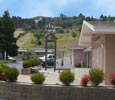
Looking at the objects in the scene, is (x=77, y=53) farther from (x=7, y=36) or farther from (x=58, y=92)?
(x=58, y=92)

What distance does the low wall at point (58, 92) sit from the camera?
59.8ft

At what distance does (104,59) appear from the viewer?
21891 mm

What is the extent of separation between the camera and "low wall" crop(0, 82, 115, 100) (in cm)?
1822

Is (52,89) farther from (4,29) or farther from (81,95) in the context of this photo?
(4,29)

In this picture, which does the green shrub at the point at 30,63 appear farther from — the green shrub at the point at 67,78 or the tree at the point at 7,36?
the tree at the point at 7,36

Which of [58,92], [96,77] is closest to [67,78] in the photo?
[58,92]

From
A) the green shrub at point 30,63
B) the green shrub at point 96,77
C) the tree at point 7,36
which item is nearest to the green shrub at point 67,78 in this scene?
the green shrub at point 96,77

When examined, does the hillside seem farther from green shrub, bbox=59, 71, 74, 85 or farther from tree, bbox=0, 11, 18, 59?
green shrub, bbox=59, 71, 74, 85

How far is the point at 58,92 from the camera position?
733 inches

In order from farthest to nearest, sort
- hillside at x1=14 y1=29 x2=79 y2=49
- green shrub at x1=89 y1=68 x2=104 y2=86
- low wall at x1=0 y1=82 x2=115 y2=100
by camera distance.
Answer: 1. hillside at x1=14 y1=29 x2=79 y2=49
2. green shrub at x1=89 y1=68 x2=104 y2=86
3. low wall at x1=0 y1=82 x2=115 y2=100

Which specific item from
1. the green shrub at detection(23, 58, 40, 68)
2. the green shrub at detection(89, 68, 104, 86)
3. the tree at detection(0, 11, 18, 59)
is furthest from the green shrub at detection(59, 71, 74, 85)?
→ the tree at detection(0, 11, 18, 59)

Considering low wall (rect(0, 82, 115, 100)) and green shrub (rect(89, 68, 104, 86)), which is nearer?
low wall (rect(0, 82, 115, 100))

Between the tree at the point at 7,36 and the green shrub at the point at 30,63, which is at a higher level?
the tree at the point at 7,36

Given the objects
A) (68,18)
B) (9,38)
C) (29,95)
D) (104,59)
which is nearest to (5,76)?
(29,95)
